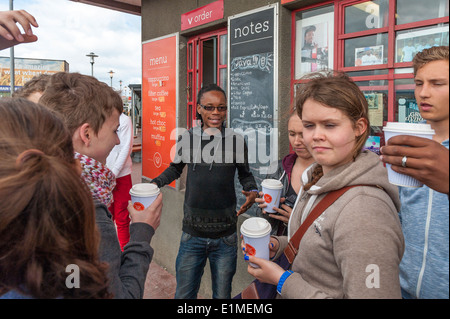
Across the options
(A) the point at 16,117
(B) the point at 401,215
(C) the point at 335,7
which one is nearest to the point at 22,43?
(A) the point at 16,117

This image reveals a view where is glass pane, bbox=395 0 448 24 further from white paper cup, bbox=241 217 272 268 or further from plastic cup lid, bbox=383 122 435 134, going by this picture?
white paper cup, bbox=241 217 272 268

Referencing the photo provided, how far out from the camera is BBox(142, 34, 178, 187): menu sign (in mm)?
4461

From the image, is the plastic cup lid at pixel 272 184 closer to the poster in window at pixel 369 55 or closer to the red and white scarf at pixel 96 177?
the red and white scarf at pixel 96 177

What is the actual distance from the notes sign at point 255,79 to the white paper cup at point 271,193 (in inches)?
40.6

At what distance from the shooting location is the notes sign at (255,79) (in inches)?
124

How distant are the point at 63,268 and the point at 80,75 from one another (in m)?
1.05

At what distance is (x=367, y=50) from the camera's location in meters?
2.57

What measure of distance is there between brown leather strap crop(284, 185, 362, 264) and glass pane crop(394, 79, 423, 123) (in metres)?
1.49

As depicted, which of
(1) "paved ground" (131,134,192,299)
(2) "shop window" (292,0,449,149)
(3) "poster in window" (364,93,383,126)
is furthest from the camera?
(1) "paved ground" (131,134,192,299)

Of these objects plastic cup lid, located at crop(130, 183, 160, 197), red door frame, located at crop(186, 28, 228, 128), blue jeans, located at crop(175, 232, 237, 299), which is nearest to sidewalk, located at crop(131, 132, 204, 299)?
blue jeans, located at crop(175, 232, 237, 299)

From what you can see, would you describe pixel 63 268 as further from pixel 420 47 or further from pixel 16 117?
pixel 420 47
